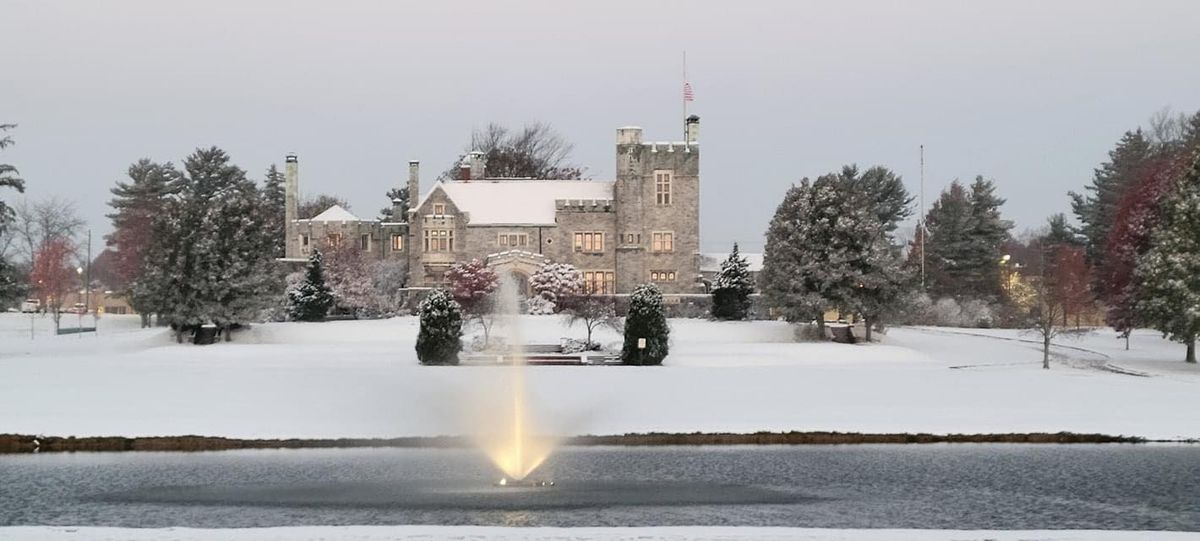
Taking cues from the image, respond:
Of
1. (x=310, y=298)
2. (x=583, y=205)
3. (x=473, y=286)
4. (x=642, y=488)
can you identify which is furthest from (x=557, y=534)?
(x=583, y=205)

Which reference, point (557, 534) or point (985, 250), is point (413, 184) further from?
point (557, 534)

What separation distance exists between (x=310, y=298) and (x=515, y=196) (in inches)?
624

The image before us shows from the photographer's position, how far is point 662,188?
68625 millimetres

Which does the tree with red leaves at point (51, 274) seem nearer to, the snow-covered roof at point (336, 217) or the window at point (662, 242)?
the snow-covered roof at point (336, 217)

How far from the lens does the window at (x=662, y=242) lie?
68.4m

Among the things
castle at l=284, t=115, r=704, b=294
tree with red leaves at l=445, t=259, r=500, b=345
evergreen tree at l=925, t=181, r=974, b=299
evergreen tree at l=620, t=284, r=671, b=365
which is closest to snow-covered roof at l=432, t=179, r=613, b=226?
castle at l=284, t=115, r=704, b=294

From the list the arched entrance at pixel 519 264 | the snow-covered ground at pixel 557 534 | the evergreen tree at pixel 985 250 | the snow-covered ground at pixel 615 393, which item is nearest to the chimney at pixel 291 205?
the arched entrance at pixel 519 264

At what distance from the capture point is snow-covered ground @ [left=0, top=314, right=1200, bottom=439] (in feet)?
103

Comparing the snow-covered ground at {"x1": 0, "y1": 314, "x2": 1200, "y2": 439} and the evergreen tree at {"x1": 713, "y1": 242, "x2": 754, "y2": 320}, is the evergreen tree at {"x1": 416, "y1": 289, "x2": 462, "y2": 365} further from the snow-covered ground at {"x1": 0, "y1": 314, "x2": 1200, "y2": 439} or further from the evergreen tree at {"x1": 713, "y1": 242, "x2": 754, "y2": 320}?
the evergreen tree at {"x1": 713, "y1": 242, "x2": 754, "y2": 320}

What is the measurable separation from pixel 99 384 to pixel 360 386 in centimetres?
733

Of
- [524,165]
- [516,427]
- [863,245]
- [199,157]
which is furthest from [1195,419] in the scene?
[199,157]

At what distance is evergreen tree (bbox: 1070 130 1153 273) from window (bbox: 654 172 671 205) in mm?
23942

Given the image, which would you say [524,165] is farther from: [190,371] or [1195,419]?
[1195,419]

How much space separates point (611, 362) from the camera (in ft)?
137
